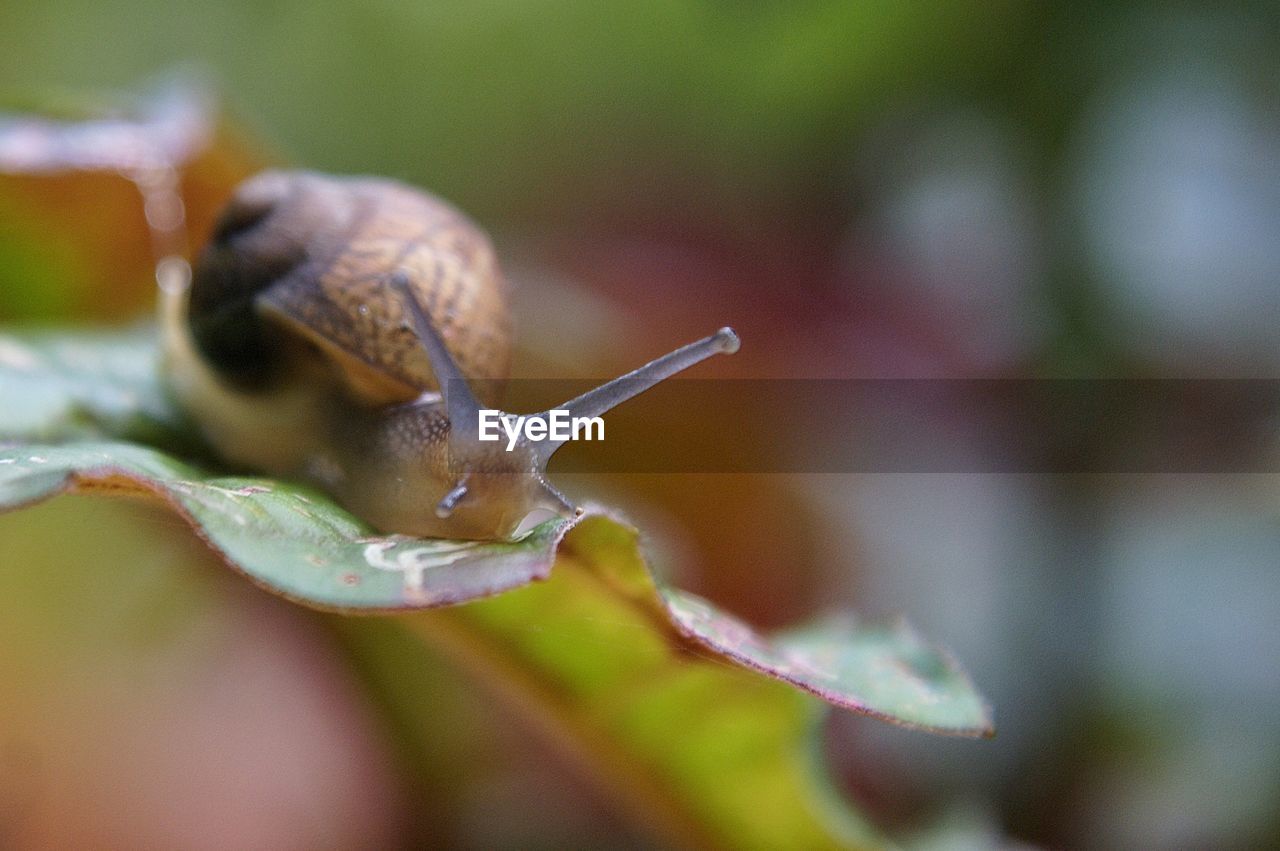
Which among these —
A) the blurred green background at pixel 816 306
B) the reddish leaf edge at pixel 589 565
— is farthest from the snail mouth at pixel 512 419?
the blurred green background at pixel 816 306

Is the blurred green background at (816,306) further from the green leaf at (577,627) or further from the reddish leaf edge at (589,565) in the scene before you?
the reddish leaf edge at (589,565)

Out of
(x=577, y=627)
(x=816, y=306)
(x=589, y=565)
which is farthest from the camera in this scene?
(x=816, y=306)

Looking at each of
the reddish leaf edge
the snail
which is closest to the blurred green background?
the snail

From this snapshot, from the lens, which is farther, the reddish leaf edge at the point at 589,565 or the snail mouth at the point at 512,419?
the snail mouth at the point at 512,419

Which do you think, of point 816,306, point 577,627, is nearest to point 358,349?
point 577,627

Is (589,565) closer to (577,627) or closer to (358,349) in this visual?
(577,627)

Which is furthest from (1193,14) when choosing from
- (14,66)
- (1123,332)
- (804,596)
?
(14,66)
